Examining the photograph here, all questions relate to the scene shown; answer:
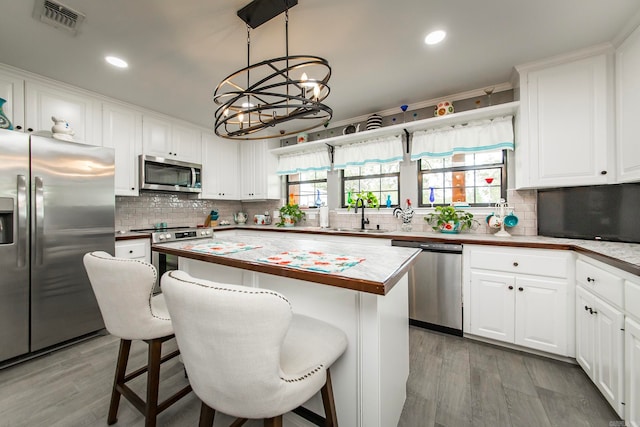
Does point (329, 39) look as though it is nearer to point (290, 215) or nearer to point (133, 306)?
point (133, 306)

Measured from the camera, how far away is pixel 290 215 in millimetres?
4117

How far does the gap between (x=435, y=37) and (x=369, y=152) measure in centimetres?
163

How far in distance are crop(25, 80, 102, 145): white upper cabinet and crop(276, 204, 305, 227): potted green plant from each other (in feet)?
7.96

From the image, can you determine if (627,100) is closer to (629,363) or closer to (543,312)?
(543,312)

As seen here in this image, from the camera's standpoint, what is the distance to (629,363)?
130cm

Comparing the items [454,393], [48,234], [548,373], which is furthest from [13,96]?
[548,373]

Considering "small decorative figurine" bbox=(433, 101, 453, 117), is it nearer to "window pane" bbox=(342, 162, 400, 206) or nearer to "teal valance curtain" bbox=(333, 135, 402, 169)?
"teal valance curtain" bbox=(333, 135, 402, 169)

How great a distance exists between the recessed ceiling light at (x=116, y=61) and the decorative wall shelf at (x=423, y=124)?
2.17 metres

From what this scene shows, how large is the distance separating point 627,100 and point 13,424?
4.48 meters

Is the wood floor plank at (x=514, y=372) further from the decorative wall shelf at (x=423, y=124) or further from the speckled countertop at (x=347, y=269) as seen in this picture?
the decorative wall shelf at (x=423, y=124)

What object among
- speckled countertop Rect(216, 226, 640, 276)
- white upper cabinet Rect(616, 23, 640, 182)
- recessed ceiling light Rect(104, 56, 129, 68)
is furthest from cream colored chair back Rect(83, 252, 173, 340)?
white upper cabinet Rect(616, 23, 640, 182)

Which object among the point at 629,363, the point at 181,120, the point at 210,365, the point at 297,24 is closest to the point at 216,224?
the point at 181,120

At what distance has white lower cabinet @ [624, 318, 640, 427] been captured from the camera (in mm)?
1234

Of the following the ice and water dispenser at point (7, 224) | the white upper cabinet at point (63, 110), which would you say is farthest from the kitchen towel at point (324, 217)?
the ice and water dispenser at point (7, 224)
